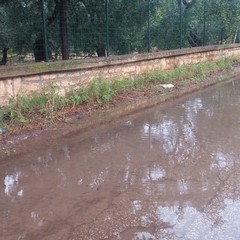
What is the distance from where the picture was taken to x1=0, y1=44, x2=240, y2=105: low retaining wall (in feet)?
22.1

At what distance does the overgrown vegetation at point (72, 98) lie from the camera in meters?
6.35

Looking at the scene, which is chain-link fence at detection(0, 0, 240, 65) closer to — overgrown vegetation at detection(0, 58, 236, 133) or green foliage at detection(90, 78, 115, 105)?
overgrown vegetation at detection(0, 58, 236, 133)

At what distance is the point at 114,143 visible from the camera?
589 cm

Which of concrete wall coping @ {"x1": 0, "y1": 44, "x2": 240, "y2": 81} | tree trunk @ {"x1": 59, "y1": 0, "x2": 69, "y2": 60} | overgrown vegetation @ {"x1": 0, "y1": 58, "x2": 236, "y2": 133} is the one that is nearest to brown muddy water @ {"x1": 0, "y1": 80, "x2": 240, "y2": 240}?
overgrown vegetation @ {"x1": 0, "y1": 58, "x2": 236, "y2": 133}

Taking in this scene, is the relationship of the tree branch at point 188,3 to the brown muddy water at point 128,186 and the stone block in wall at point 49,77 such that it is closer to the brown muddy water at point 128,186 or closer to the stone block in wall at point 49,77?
the stone block in wall at point 49,77

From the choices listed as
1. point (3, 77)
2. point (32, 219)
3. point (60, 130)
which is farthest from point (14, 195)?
point (3, 77)

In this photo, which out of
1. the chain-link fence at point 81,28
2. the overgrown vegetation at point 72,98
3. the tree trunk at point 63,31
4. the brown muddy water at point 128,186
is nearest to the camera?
the brown muddy water at point 128,186

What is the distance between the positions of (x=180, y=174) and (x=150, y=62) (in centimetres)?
661

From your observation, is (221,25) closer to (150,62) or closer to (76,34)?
(150,62)

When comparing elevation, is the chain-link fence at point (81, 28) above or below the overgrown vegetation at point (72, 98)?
above

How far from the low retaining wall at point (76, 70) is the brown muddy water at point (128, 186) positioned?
159 centimetres

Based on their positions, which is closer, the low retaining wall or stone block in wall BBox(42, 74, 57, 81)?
the low retaining wall

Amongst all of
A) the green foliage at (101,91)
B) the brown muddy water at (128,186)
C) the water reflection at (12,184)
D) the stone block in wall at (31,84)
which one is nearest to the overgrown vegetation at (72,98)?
the green foliage at (101,91)

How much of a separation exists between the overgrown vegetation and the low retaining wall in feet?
0.62
